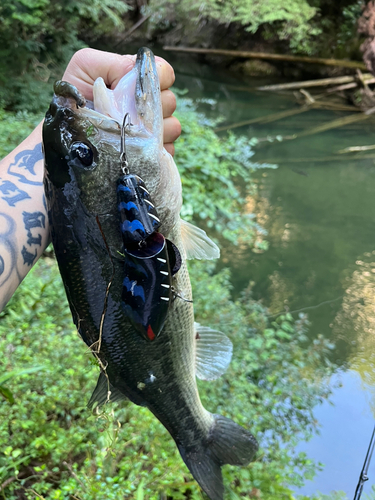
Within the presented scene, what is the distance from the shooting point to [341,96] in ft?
33.7

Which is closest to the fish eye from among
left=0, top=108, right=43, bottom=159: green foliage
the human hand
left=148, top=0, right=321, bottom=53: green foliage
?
the human hand

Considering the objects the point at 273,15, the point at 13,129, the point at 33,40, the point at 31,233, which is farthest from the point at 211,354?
the point at 273,15

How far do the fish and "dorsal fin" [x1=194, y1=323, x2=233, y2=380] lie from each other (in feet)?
0.69

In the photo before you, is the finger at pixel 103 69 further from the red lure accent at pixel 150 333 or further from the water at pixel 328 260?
the water at pixel 328 260

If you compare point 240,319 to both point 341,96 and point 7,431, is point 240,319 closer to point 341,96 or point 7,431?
point 7,431

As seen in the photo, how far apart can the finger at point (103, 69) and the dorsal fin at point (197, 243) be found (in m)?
0.54

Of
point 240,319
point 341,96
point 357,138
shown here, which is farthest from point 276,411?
point 341,96

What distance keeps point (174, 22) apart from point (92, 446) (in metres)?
15.5

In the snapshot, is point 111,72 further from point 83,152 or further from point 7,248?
point 7,248

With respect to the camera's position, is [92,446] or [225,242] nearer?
[92,446]

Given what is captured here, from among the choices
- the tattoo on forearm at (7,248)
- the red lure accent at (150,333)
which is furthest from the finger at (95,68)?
the red lure accent at (150,333)

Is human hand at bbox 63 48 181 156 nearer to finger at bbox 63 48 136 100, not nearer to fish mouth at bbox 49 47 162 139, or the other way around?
finger at bbox 63 48 136 100

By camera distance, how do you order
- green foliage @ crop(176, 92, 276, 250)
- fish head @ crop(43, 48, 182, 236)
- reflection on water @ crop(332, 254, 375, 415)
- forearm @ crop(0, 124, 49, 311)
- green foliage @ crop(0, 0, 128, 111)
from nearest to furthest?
fish head @ crop(43, 48, 182, 236) → forearm @ crop(0, 124, 49, 311) → reflection on water @ crop(332, 254, 375, 415) → green foliage @ crop(176, 92, 276, 250) → green foliage @ crop(0, 0, 128, 111)

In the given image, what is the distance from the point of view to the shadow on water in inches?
121
